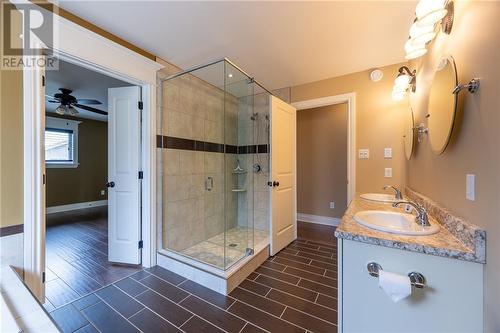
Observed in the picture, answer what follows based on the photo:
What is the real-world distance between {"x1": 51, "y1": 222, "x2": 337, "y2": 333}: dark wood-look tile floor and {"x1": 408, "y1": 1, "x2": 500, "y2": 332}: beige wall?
112 centimetres

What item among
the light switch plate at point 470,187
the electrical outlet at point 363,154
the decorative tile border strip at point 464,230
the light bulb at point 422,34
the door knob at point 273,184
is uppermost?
the light bulb at point 422,34

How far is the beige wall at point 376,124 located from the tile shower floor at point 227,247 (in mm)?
1638

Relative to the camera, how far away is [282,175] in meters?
2.88

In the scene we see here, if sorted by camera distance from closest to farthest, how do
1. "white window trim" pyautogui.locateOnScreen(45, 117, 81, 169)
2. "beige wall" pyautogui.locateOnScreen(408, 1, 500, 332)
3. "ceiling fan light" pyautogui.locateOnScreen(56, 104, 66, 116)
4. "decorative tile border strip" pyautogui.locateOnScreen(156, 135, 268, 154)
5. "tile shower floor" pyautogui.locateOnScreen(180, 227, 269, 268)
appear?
"beige wall" pyautogui.locateOnScreen(408, 1, 500, 332)
"tile shower floor" pyautogui.locateOnScreen(180, 227, 269, 268)
"decorative tile border strip" pyautogui.locateOnScreen(156, 135, 268, 154)
"ceiling fan light" pyautogui.locateOnScreen(56, 104, 66, 116)
"white window trim" pyautogui.locateOnScreen(45, 117, 81, 169)

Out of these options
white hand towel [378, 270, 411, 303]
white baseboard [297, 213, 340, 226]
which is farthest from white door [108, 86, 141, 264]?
white baseboard [297, 213, 340, 226]

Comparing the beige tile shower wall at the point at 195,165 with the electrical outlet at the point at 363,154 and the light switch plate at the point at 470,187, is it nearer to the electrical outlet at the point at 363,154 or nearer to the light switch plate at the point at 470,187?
the electrical outlet at the point at 363,154

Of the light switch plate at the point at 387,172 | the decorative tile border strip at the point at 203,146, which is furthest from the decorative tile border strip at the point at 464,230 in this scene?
the decorative tile border strip at the point at 203,146

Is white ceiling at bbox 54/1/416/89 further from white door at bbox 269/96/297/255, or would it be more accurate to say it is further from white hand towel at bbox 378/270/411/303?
white hand towel at bbox 378/270/411/303

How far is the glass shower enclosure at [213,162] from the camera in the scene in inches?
98.7

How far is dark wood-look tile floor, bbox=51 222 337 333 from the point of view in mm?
1479

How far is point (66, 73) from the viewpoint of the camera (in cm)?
283

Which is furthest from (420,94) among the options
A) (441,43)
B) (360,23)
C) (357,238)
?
(357,238)

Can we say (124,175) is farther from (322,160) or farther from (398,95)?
(322,160)

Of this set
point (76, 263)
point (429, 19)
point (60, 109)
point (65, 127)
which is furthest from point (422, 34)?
point (65, 127)
